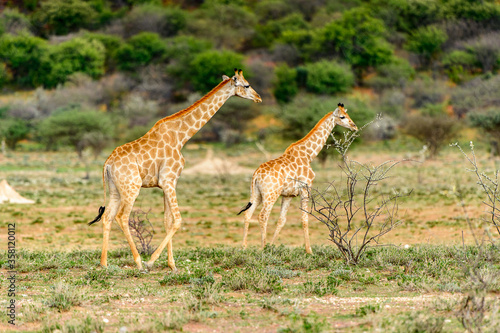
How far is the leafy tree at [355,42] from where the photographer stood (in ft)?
241

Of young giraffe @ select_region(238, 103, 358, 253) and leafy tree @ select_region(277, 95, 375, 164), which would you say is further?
leafy tree @ select_region(277, 95, 375, 164)

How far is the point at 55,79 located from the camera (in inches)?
2908

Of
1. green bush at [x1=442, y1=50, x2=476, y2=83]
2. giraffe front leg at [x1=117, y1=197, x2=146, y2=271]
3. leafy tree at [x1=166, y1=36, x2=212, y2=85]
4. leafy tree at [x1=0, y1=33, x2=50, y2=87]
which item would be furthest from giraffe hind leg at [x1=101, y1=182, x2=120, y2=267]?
leafy tree at [x1=0, y1=33, x2=50, y2=87]

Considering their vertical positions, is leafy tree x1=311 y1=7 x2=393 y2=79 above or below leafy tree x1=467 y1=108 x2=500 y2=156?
above

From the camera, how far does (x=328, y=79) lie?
66.0m

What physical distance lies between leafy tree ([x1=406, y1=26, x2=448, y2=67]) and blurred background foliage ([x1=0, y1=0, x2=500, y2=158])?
0.53 ft

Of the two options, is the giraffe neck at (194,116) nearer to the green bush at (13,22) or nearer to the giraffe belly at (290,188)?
the giraffe belly at (290,188)

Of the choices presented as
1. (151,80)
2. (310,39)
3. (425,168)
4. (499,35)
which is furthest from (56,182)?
(499,35)

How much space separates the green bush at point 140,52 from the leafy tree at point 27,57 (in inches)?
345

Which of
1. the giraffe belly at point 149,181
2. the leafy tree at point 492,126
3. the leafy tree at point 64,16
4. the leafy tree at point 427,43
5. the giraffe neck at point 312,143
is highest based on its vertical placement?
the leafy tree at point 64,16

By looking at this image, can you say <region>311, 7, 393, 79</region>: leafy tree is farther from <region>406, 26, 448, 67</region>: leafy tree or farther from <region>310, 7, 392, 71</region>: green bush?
<region>406, 26, 448, 67</region>: leafy tree

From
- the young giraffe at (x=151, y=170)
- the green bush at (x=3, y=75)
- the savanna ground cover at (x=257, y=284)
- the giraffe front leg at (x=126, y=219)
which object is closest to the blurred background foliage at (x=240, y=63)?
Result: the green bush at (x=3, y=75)

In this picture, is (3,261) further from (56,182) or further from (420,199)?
(56,182)

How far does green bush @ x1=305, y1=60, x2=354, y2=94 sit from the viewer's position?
6644 centimetres
